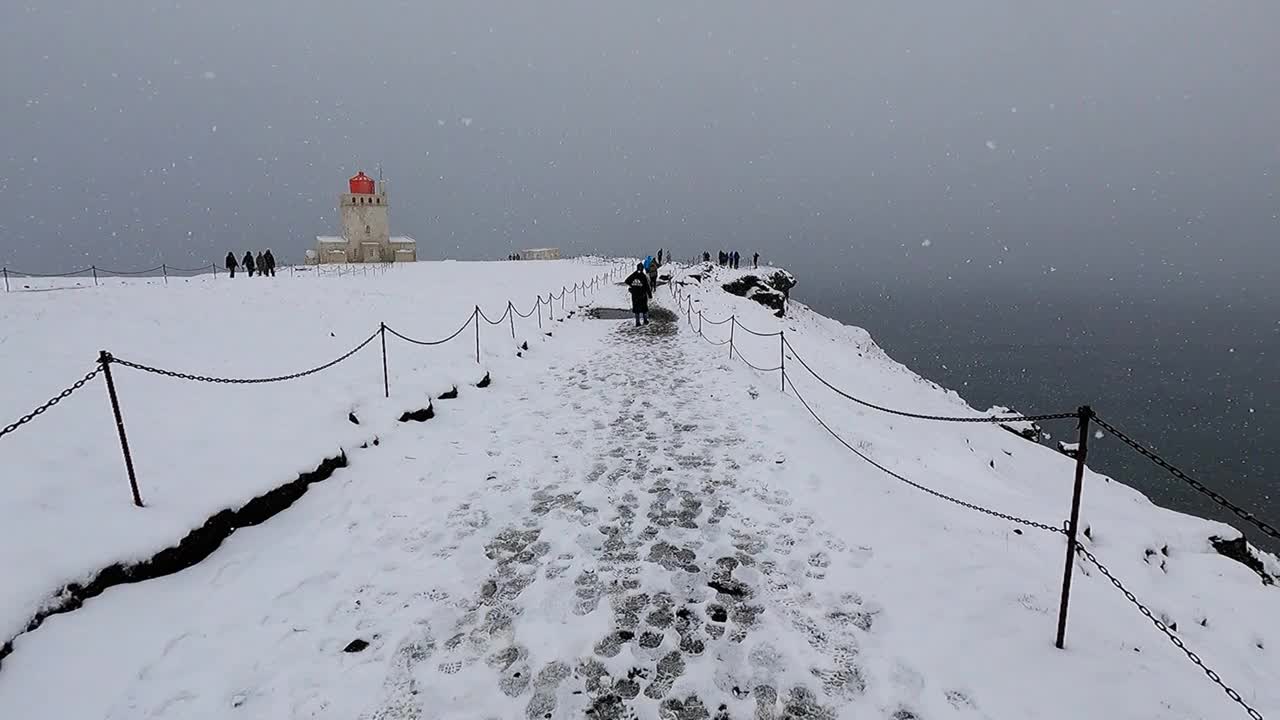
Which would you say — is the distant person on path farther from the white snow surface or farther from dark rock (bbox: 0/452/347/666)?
dark rock (bbox: 0/452/347/666)

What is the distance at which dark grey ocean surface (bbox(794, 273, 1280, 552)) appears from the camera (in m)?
26.0

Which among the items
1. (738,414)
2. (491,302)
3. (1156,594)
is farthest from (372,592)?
(491,302)

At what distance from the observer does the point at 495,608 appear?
4.27 metres

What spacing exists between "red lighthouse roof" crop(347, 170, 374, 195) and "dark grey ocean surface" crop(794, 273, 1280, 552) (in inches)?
1926

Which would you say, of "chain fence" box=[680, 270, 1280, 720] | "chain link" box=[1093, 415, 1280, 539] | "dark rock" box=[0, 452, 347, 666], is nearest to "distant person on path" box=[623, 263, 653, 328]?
"chain fence" box=[680, 270, 1280, 720]

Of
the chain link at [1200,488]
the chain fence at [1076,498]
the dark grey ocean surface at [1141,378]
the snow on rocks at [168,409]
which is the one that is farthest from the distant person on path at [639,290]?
the chain link at [1200,488]

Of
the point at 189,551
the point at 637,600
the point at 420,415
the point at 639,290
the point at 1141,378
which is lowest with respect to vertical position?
the point at 1141,378

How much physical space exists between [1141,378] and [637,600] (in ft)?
184

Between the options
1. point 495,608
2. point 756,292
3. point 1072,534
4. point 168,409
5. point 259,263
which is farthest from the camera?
point 756,292

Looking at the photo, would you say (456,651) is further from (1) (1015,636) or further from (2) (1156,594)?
(2) (1156,594)

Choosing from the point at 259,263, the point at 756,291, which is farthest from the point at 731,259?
the point at 259,263

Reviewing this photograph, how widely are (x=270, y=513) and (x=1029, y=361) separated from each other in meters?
59.0

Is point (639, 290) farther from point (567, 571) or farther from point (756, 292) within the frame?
point (756, 292)

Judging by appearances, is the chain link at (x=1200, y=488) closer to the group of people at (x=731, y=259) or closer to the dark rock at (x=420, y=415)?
the dark rock at (x=420, y=415)
